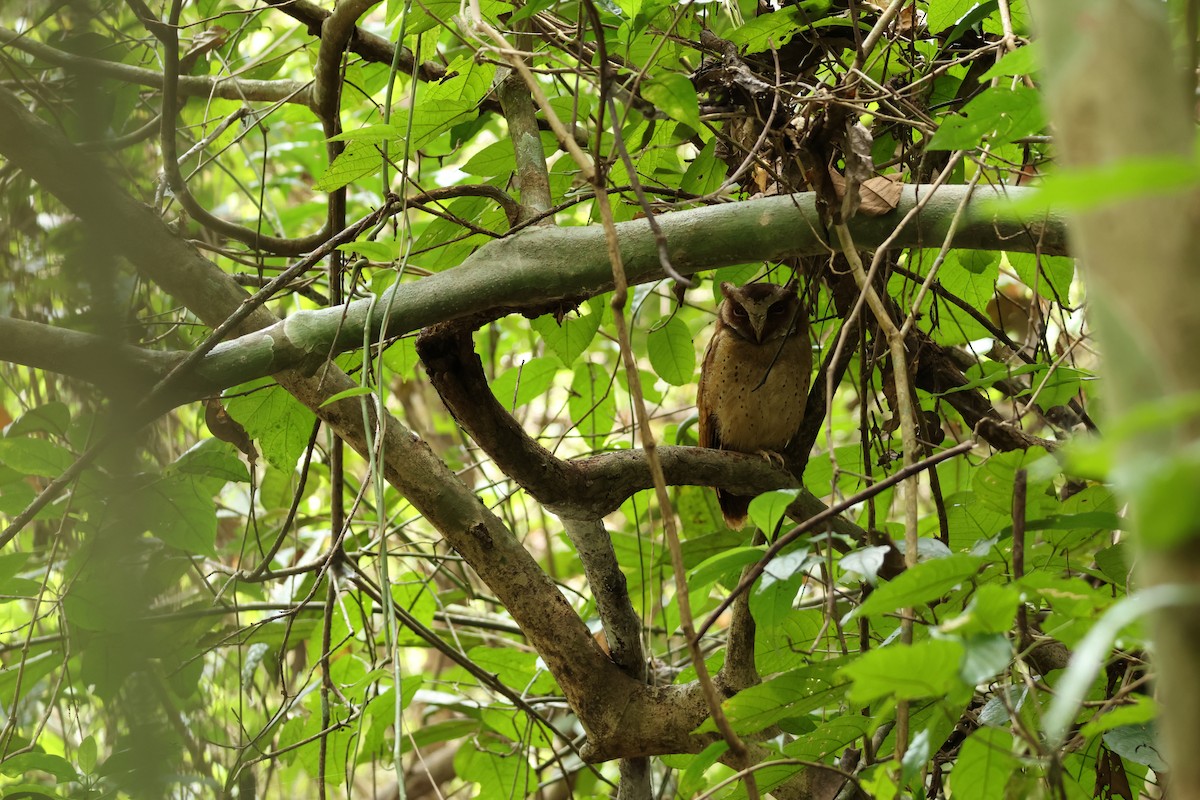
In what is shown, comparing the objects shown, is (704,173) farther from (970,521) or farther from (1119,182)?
(1119,182)


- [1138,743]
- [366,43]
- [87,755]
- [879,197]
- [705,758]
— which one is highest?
[366,43]

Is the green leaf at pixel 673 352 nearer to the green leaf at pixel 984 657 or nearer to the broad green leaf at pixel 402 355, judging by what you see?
the broad green leaf at pixel 402 355

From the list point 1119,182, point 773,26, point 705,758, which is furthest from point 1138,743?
point 773,26

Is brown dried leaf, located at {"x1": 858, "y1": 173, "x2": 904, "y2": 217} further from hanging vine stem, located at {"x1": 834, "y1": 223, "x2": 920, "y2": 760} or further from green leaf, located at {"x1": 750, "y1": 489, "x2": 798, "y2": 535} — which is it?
green leaf, located at {"x1": 750, "y1": 489, "x2": 798, "y2": 535}

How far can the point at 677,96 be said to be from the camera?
146 centimetres

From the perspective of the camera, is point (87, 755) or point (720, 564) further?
point (87, 755)

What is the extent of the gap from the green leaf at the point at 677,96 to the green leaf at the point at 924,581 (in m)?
0.76

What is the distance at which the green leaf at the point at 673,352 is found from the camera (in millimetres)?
2664

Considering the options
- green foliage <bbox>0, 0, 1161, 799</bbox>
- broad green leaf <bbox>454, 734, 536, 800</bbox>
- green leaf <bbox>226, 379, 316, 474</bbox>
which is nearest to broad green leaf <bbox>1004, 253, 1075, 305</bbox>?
green foliage <bbox>0, 0, 1161, 799</bbox>

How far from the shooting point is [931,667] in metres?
0.90

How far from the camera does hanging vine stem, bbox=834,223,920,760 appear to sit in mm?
1262

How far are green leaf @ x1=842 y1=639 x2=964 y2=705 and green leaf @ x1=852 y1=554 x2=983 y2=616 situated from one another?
98mm

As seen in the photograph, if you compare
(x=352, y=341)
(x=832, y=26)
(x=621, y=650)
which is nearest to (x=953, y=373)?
(x=832, y=26)

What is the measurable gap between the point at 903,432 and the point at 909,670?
0.60m
